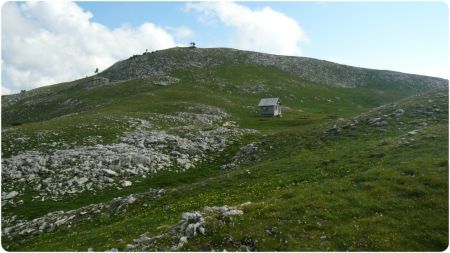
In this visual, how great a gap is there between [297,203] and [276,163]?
15.2 m

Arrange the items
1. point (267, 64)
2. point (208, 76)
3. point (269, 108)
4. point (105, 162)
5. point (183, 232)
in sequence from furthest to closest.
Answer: point (267, 64)
point (208, 76)
point (269, 108)
point (105, 162)
point (183, 232)

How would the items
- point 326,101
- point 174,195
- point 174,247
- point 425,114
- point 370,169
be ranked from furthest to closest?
point 326,101
point 425,114
point 174,195
point 370,169
point 174,247

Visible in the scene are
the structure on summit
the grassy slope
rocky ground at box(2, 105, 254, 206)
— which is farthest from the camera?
the structure on summit

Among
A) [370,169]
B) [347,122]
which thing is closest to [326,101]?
[347,122]

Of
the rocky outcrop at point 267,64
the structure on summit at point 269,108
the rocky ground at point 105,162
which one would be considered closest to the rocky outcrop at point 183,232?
the rocky ground at point 105,162

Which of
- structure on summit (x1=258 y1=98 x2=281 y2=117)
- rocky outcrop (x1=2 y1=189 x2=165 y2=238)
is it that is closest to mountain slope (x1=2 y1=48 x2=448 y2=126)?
structure on summit (x1=258 y1=98 x2=281 y2=117)

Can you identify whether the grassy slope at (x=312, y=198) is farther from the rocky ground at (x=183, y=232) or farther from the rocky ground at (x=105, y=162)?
the rocky ground at (x=105, y=162)

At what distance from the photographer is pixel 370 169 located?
28.4 meters

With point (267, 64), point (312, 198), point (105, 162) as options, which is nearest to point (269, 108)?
point (105, 162)

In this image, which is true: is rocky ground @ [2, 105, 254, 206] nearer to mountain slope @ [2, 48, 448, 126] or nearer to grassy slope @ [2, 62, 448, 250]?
grassy slope @ [2, 62, 448, 250]

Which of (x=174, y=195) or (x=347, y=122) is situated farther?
(x=347, y=122)

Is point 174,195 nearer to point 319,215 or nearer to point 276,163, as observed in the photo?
point 276,163

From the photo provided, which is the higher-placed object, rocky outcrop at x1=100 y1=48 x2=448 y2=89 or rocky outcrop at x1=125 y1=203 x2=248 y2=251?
rocky outcrop at x1=100 y1=48 x2=448 y2=89

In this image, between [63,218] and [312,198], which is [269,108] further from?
[312,198]
